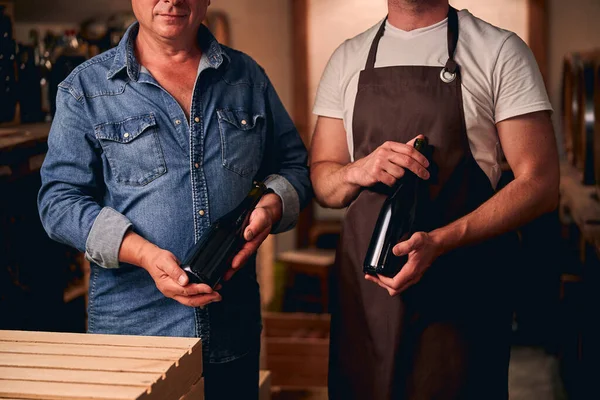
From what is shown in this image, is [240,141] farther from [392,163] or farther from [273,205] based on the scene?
[392,163]

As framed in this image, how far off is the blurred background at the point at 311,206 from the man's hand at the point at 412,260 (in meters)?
0.36

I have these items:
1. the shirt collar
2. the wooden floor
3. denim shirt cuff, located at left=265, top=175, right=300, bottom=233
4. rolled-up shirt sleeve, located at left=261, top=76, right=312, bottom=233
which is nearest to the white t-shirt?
rolled-up shirt sleeve, located at left=261, top=76, right=312, bottom=233

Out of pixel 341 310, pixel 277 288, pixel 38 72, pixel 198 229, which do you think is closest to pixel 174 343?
pixel 198 229

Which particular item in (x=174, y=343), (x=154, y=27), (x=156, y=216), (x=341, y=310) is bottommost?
(x=341, y=310)

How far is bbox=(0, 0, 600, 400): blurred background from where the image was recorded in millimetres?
3027

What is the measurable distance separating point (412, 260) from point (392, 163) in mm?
245

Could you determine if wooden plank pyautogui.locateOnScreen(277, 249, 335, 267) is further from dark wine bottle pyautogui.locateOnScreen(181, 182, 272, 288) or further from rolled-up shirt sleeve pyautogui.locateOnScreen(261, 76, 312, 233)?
dark wine bottle pyautogui.locateOnScreen(181, 182, 272, 288)

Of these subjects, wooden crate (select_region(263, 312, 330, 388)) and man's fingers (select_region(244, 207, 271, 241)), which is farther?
wooden crate (select_region(263, 312, 330, 388))

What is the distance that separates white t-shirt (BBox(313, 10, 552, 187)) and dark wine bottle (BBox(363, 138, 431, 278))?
16cm

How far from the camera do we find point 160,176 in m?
2.07

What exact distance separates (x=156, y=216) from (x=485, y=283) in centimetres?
87

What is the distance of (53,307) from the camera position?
3.21 metres

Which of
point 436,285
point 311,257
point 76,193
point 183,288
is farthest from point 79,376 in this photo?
point 311,257

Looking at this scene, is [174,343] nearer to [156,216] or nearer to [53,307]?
[156,216]
